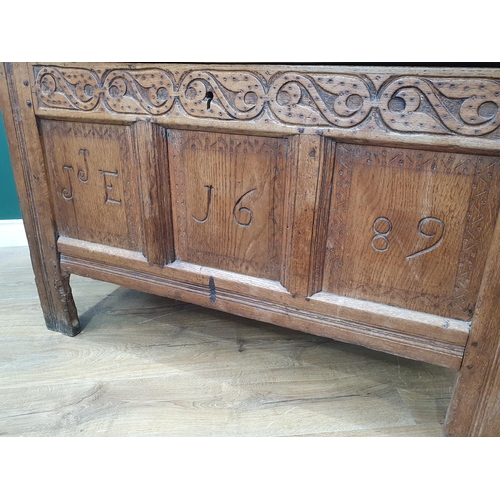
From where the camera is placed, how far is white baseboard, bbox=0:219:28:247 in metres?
2.07

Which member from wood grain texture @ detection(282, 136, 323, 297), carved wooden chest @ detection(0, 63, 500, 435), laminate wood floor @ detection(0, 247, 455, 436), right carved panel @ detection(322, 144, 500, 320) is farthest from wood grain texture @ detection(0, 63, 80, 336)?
right carved panel @ detection(322, 144, 500, 320)

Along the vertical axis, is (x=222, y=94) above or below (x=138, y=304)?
above

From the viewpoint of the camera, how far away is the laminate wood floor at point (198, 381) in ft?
3.54

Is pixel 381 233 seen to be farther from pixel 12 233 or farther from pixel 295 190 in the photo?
pixel 12 233

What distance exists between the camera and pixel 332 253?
0.99m

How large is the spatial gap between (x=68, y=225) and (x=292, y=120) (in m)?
0.76

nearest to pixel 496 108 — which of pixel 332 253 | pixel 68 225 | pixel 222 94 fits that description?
pixel 332 253

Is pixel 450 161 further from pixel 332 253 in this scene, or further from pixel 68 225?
pixel 68 225

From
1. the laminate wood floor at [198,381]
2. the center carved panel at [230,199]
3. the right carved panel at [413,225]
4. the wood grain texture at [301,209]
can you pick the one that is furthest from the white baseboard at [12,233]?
the right carved panel at [413,225]

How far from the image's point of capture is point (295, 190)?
95 centimetres

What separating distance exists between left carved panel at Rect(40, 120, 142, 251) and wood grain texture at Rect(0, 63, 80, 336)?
3 cm

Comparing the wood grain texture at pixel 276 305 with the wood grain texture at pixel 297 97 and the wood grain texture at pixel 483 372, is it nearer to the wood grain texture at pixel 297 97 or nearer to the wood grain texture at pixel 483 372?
the wood grain texture at pixel 483 372

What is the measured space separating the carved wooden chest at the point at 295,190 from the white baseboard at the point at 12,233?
36.2 inches

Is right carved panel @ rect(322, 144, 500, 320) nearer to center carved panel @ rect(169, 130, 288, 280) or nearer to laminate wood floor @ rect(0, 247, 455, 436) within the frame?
center carved panel @ rect(169, 130, 288, 280)
